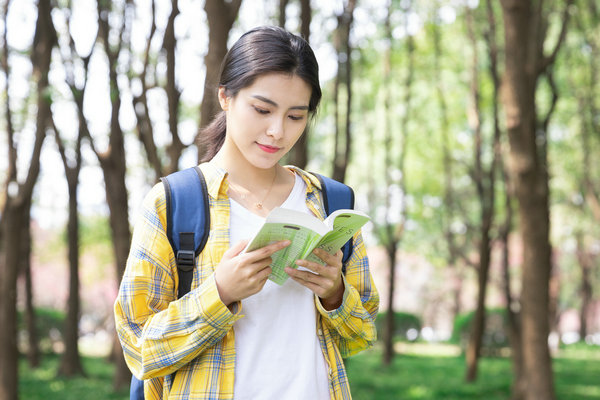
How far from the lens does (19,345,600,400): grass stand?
10312 mm

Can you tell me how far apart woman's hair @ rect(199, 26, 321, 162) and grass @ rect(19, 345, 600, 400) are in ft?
28.0

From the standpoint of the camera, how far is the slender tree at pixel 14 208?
7172mm

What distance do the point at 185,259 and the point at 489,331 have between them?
17936 millimetres

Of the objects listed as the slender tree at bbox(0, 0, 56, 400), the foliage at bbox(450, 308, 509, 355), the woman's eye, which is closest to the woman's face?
the woman's eye

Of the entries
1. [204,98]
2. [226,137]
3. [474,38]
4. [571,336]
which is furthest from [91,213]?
[571,336]

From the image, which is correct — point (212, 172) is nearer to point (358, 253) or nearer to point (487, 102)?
point (358, 253)

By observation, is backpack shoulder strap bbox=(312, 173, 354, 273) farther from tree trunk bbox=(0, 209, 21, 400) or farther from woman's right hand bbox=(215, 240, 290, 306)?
tree trunk bbox=(0, 209, 21, 400)

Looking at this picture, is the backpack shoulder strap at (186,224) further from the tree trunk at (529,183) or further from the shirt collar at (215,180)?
the tree trunk at (529,183)

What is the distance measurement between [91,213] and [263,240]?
2370 centimetres

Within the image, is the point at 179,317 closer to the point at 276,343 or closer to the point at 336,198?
the point at 276,343

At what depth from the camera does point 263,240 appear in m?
1.75

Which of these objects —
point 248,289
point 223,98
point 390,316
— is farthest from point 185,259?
point 390,316

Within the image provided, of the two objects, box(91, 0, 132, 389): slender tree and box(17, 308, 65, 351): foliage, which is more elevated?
box(91, 0, 132, 389): slender tree

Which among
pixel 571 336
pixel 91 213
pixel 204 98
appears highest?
pixel 91 213
